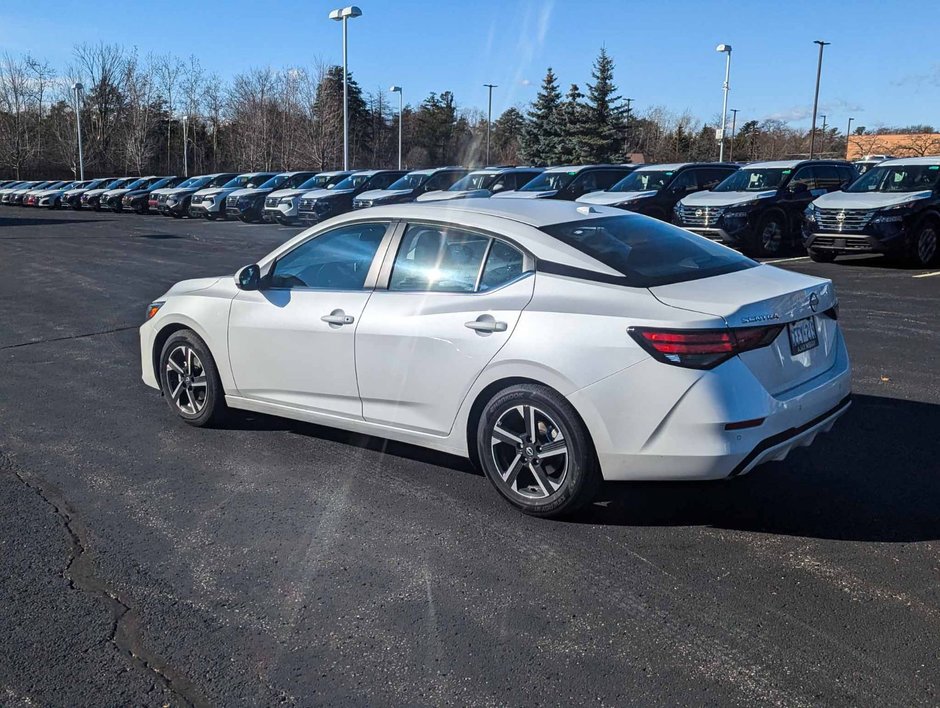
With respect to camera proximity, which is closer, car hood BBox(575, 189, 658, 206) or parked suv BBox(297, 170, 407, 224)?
car hood BBox(575, 189, 658, 206)

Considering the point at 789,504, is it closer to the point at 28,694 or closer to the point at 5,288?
the point at 28,694

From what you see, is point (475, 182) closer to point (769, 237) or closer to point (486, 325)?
point (769, 237)

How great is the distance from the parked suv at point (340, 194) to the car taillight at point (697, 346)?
907 inches

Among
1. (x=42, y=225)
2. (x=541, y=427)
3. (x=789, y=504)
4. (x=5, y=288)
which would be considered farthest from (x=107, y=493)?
(x=42, y=225)

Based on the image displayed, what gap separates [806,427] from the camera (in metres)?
4.14

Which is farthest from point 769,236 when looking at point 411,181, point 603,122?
point 603,122

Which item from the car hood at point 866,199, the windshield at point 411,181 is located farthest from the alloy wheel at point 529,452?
the windshield at point 411,181

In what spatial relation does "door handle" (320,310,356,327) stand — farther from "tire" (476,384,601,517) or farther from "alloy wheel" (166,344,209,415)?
"alloy wheel" (166,344,209,415)

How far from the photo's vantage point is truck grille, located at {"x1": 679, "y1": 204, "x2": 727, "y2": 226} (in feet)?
54.3

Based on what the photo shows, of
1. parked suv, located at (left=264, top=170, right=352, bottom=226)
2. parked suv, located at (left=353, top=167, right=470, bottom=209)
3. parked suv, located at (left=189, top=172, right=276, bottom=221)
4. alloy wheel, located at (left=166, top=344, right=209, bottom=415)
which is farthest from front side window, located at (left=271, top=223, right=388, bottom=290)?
parked suv, located at (left=189, top=172, right=276, bottom=221)

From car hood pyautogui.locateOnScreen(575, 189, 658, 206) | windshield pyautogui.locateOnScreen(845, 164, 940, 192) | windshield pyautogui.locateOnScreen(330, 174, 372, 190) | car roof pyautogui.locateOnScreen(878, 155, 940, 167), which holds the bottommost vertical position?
car hood pyautogui.locateOnScreen(575, 189, 658, 206)

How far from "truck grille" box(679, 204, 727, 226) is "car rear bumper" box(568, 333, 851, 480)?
13.1 meters

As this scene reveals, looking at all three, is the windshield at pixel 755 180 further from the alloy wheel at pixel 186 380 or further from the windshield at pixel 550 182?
the alloy wheel at pixel 186 380

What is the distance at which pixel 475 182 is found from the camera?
23.2m
